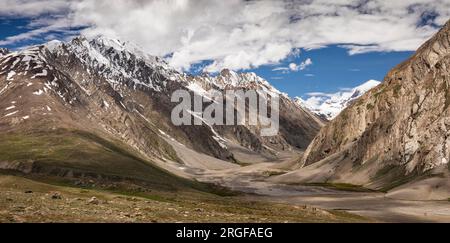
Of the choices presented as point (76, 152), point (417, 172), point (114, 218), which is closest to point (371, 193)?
point (417, 172)

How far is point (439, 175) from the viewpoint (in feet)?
504

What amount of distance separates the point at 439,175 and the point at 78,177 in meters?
109

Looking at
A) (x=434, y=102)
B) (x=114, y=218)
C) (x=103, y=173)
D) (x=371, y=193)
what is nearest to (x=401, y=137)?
(x=434, y=102)

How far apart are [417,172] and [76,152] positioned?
123 meters

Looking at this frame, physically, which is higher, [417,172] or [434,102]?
[434,102]
